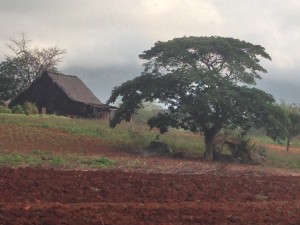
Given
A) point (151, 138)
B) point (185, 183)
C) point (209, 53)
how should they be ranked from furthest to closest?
point (151, 138) → point (209, 53) → point (185, 183)

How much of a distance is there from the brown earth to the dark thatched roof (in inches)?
1229

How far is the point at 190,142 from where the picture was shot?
3347 centimetres

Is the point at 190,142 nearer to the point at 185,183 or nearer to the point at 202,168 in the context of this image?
the point at 202,168

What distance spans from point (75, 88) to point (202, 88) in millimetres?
26070

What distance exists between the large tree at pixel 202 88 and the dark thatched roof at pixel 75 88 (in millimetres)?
20084

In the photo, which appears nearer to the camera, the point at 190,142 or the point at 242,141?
the point at 242,141

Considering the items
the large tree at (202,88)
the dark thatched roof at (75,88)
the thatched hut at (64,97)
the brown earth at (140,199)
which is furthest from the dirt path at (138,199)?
the dark thatched roof at (75,88)

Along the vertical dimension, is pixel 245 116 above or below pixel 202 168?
above

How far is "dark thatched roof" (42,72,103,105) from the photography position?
4838 cm

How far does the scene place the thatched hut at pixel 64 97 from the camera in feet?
157

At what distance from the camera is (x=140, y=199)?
1098 cm

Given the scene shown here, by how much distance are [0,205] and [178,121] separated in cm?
2032

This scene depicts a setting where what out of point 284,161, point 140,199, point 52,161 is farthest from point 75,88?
point 140,199

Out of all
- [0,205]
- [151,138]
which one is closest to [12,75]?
[151,138]
